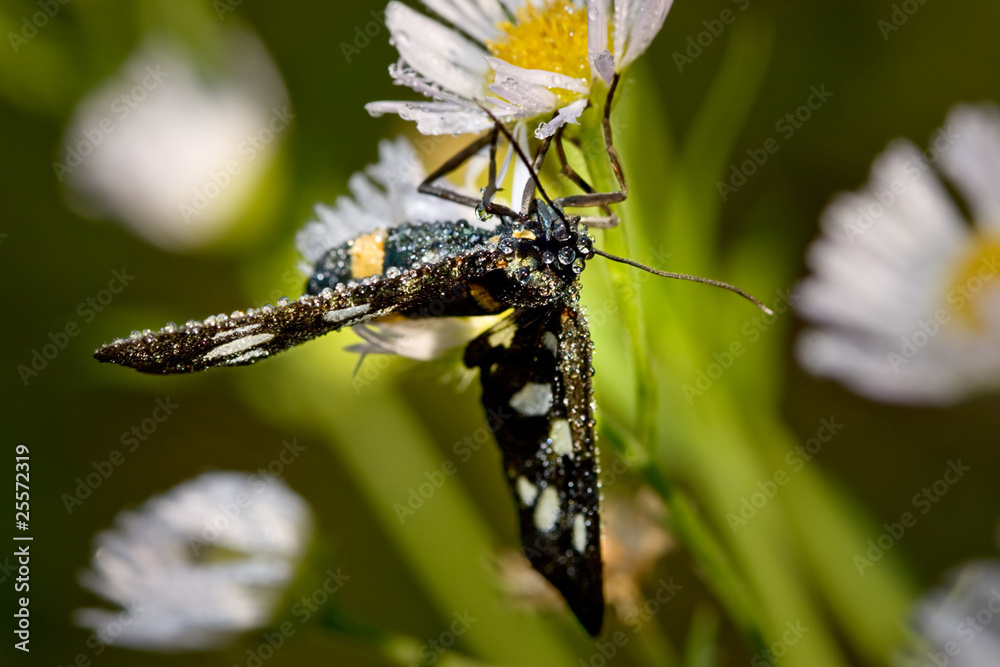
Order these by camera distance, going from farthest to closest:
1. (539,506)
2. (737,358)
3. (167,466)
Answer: (167,466) < (737,358) < (539,506)

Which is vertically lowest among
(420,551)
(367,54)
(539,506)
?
(420,551)

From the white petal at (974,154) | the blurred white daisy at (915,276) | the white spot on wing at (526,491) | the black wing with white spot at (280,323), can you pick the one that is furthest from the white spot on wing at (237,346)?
the white petal at (974,154)

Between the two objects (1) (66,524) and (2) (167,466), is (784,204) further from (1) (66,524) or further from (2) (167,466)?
(1) (66,524)

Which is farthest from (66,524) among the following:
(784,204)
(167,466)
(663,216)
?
(784,204)

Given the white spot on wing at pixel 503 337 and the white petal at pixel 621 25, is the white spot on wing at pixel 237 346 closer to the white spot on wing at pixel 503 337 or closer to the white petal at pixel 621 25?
the white spot on wing at pixel 503 337

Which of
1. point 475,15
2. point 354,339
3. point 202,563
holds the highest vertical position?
point 475,15

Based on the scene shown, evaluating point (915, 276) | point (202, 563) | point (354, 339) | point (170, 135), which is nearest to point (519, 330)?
point (202, 563)

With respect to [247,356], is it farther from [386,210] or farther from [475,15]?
[475,15]
